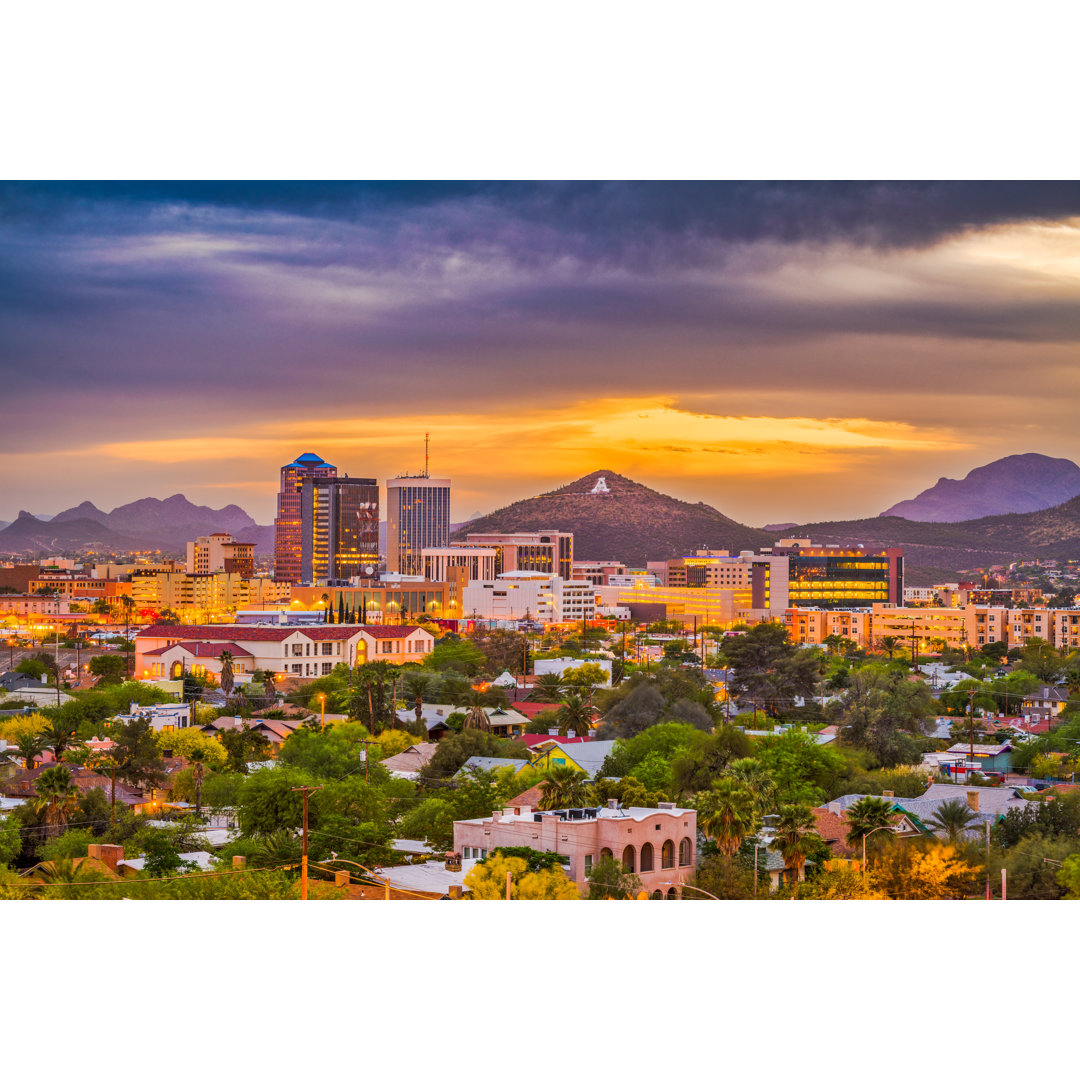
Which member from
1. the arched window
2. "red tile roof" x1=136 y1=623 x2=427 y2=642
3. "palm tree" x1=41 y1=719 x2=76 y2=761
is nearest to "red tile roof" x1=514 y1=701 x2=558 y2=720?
"palm tree" x1=41 y1=719 x2=76 y2=761

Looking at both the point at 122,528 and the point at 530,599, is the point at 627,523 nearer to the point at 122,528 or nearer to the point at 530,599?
the point at 530,599

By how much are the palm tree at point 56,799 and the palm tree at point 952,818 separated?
→ 28.1 ft

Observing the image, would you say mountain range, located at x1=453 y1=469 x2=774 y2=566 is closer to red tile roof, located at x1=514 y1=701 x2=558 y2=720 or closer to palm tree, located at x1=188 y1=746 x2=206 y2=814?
red tile roof, located at x1=514 y1=701 x2=558 y2=720

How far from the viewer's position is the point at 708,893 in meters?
12.1

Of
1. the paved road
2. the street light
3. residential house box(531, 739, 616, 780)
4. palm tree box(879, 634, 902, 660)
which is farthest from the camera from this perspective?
palm tree box(879, 634, 902, 660)

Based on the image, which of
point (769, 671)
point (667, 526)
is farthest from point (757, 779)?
point (667, 526)

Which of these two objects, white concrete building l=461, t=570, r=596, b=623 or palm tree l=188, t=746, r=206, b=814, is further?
white concrete building l=461, t=570, r=596, b=623

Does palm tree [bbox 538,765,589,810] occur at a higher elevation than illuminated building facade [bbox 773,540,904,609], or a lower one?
lower

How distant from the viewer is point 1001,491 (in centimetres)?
3909

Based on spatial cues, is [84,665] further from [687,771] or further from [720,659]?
[687,771]

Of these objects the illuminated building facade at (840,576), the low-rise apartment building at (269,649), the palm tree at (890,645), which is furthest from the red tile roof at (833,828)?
the illuminated building facade at (840,576)

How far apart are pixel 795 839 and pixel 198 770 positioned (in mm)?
8425

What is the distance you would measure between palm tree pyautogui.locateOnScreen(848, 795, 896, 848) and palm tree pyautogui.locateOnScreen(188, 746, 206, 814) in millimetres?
7142

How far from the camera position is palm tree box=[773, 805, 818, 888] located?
1245 cm
